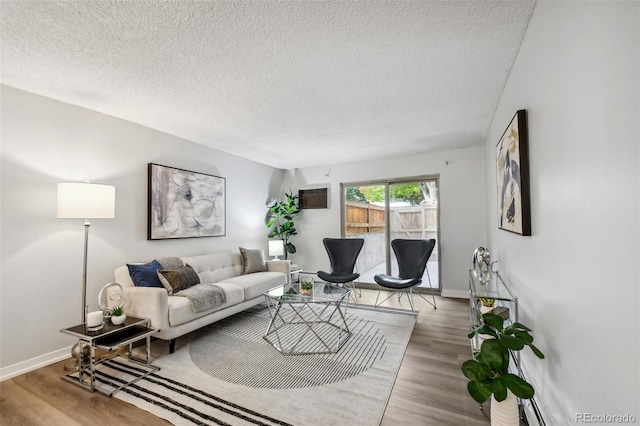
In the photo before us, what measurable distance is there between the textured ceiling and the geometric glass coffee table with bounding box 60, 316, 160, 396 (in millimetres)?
2122

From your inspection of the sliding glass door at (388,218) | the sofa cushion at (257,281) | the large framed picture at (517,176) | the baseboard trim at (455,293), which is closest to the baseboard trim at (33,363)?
the sofa cushion at (257,281)

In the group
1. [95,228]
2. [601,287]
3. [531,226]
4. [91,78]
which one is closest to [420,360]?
[531,226]

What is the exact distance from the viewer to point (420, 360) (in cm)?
256

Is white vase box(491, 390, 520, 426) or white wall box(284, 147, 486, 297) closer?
white vase box(491, 390, 520, 426)

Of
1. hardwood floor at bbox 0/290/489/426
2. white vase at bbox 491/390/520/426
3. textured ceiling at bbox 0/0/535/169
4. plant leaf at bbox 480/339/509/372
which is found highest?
textured ceiling at bbox 0/0/535/169

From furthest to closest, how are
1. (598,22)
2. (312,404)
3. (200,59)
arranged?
(200,59), (312,404), (598,22)

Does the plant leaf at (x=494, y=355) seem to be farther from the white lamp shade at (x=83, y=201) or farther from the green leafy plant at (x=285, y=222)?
the green leafy plant at (x=285, y=222)

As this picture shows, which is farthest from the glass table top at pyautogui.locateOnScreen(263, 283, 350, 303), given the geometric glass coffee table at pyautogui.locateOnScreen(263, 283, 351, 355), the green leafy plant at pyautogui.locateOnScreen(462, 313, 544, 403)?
the green leafy plant at pyautogui.locateOnScreen(462, 313, 544, 403)

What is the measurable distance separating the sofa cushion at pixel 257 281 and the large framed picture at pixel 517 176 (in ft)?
9.54

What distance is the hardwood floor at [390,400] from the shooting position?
1.81 m

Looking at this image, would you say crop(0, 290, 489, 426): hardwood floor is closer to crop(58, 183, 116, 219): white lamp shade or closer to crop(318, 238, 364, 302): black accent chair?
crop(58, 183, 116, 219): white lamp shade

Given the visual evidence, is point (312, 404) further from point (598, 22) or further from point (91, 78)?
point (91, 78)

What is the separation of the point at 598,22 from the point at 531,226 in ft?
3.77

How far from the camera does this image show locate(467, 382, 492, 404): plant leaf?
133 cm
